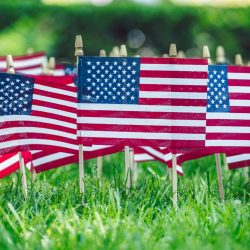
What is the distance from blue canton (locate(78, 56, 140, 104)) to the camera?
20.1 ft

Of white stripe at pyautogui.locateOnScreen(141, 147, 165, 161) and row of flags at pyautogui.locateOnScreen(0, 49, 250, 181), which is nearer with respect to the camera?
row of flags at pyautogui.locateOnScreen(0, 49, 250, 181)

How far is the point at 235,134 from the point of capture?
6.38 m

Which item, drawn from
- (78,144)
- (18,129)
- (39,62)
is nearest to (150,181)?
(78,144)

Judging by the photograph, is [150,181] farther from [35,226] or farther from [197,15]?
[197,15]

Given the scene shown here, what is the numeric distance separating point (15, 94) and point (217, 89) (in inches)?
65.9

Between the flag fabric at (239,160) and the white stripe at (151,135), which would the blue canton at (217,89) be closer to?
the white stripe at (151,135)

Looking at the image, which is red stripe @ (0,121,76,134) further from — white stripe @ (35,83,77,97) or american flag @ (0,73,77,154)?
white stripe @ (35,83,77,97)

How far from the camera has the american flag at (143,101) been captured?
6.11 metres

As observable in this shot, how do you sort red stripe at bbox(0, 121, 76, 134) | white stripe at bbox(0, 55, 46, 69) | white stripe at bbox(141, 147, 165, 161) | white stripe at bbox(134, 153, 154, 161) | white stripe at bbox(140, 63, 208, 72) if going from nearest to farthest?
1. white stripe at bbox(140, 63, 208, 72)
2. red stripe at bbox(0, 121, 76, 134)
3. white stripe at bbox(141, 147, 165, 161)
4. white stripe at bbox(134, 153, 154, 161)
5. white stripe at bbox(0, 55, 46, 69)

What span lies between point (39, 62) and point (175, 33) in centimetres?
1012

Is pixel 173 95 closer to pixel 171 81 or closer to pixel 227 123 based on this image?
pixel 171 81

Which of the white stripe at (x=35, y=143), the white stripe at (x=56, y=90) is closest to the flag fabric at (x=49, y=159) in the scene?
the white stripe at (x=35, y=143)

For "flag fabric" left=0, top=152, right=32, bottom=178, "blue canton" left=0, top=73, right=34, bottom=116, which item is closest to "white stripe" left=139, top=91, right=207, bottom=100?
"blue canton" left=0, top=73, right=34, bottom=116

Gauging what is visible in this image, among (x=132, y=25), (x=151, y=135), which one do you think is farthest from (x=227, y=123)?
(x=132, y=25)
